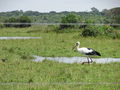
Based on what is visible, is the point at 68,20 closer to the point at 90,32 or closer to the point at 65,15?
the point at 90,32

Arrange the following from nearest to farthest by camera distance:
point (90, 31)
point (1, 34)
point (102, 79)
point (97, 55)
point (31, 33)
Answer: point (102, 79) → point (97, 55) → point (90, 31) → point (1, 34) → point (31, 33)

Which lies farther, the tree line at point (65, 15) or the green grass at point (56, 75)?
the tree line at point (65, 15)

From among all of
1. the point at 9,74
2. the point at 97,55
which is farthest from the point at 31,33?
the point at 9,74

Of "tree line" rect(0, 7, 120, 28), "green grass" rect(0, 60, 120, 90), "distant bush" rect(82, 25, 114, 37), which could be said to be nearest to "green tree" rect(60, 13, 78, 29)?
"tree line" rect(0, 7, 120, 28)

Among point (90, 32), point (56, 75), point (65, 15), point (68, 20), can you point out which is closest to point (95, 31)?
point (90, 32)

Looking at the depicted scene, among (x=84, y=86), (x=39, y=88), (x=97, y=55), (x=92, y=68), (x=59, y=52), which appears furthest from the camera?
(x=59, y=52)

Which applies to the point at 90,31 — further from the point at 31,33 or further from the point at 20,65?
the point at 20,65

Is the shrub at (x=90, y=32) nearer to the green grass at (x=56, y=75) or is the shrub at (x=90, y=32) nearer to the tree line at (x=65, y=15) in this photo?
the tree line at (x=65, y=15)

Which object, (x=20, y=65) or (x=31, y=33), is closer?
(x=20, y=65)

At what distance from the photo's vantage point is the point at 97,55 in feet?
36.2

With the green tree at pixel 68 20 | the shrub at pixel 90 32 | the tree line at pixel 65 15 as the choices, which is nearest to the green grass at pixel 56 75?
the tree line at pixel 65 15

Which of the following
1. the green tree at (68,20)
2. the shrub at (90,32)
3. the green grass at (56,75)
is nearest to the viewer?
the green grass at (56,75)

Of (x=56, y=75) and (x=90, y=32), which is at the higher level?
(x=56, y=75)

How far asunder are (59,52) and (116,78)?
5372mm
